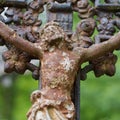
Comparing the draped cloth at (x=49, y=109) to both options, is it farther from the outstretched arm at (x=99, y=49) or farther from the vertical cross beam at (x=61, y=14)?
the vertical cross beam at (x=61, y=14)

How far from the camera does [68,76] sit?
3438 millimetres

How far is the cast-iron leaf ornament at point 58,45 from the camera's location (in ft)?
11.1

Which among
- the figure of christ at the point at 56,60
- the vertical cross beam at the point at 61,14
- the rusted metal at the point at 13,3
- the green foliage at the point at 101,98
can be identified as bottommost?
the green foliage at the point at 101,98

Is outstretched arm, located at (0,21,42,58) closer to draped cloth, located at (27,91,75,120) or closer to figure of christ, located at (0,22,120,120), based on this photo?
figure of christ, located at (0,22,120,120)

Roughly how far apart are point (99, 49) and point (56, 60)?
0.59 feet

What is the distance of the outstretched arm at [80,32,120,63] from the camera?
3.50m

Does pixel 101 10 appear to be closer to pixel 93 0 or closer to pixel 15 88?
pixel 93 0

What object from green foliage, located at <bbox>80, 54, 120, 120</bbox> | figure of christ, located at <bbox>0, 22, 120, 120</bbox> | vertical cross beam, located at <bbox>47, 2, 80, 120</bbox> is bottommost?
green foliage, located at <bbox>80, 54, 120, 120</bbox>

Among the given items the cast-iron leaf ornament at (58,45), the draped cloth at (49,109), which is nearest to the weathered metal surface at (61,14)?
the cast-iron leaf ornament at (58,45)

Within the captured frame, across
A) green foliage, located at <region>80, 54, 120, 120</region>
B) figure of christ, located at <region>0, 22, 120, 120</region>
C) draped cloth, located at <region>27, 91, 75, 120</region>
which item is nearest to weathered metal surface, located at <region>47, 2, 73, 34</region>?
figure of christ, located at <region>0, 22, 120, 120</region>

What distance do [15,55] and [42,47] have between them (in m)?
0.12

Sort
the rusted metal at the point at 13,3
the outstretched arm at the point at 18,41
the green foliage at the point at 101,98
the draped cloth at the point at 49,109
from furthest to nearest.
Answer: the green foliage at the point at 101,98 → the rusted metal at the point at 13,3 → the outstretched arm at the point at 18,41 → the draped cloth at the point at 49,109

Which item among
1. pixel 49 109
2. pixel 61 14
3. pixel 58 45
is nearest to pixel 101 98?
pixel 61 14

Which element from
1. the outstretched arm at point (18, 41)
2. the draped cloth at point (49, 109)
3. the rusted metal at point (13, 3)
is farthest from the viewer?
the rusted metal at point (13, 3)
